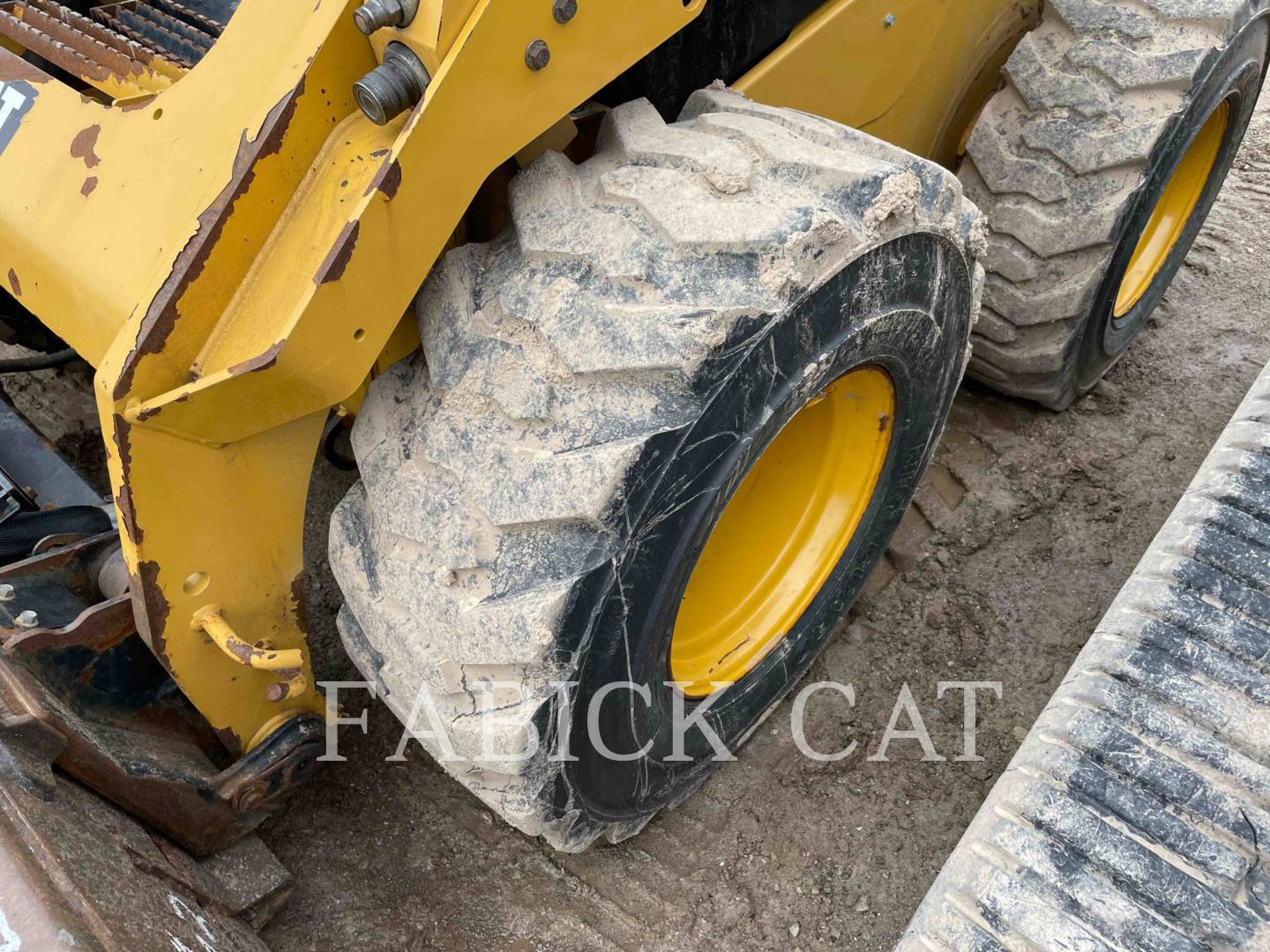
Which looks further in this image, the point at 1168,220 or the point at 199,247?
the point at 1168,220

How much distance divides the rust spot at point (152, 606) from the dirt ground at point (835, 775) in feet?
0.87

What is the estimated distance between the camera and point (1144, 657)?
1.38 m

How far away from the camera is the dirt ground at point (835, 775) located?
6.12ft

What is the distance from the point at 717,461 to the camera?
1.35 m

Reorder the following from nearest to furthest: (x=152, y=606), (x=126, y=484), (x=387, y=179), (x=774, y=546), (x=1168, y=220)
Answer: (x=387, y=179), (x=126, y=484), (x=152, y=606), (x=774, y=546), (x=1168, y=220)

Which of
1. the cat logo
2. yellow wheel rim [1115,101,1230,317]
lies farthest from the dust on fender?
yellow wheel rim [1115,101,1230,317]

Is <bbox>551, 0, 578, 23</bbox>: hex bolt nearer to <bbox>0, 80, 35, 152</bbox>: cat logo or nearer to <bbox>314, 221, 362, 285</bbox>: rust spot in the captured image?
<bbox>314, 221, 362, 285</bbox>: rust spot

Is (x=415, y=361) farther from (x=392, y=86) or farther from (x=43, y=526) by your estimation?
(x=43, y=526)

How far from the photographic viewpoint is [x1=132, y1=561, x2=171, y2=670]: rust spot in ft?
4.24

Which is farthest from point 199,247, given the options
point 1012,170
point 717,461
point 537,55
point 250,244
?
point 1012,170

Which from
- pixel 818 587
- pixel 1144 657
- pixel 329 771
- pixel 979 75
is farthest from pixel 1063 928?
pixel 979 75

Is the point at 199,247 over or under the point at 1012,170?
under

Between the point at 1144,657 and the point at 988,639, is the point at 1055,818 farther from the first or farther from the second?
the point at 988,639

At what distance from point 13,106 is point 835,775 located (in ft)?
6.59
